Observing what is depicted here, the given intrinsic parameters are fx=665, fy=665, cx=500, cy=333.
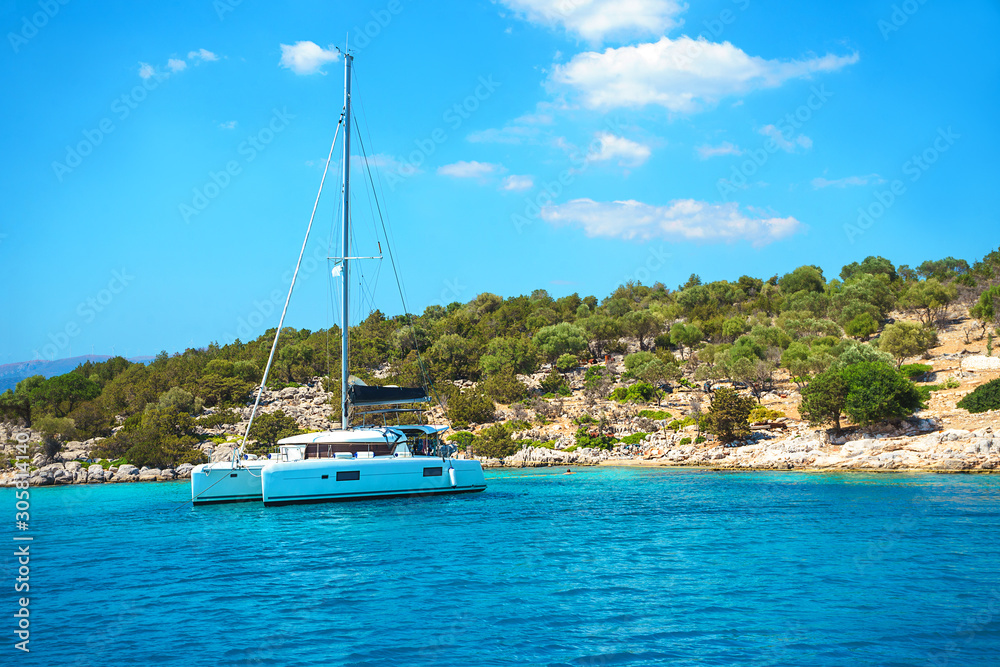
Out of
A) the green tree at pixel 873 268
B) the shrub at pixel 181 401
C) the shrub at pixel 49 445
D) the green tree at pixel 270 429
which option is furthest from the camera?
the green tree at pixel 873 268

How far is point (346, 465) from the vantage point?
92.0ft

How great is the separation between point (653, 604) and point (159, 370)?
252ft

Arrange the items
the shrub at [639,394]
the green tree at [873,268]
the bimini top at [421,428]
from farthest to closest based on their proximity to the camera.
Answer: the green tree at [873,268], the shrub at [639,394], the bimini top at [421,428]

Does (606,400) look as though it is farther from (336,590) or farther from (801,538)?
(336,590)

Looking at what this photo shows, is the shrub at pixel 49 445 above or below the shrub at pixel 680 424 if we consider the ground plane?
above

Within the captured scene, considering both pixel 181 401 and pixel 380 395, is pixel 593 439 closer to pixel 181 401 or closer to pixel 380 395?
pixel 380 395

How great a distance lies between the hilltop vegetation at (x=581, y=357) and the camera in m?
56.0

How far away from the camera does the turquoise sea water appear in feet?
36.3

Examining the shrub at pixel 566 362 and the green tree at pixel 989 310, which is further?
the shrub at pixel 566 362

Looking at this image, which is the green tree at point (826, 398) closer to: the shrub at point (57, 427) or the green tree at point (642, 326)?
the green tree at point (642, 326)

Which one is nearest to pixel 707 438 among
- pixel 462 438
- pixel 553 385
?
pixel 462 438

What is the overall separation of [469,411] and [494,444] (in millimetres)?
6412

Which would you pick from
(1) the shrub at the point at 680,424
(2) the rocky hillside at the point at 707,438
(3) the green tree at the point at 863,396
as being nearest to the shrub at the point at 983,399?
(2) the rocky hillside at the point at 707,438

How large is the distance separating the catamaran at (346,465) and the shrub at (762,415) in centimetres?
2708
